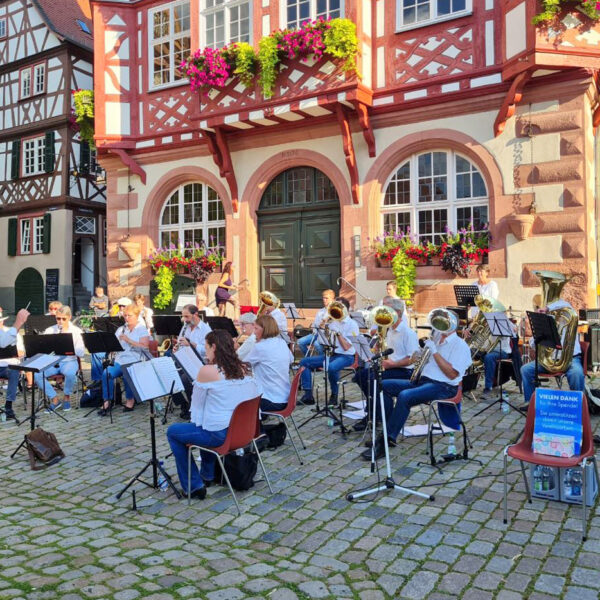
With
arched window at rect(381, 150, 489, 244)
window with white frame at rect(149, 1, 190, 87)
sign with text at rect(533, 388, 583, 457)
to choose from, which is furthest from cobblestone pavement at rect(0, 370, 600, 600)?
window with white frame at rect(149, 1, 190, 87)

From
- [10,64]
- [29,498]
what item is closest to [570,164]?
[29,498]

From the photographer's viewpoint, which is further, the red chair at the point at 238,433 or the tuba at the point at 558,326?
the tuba at the point at 558,326

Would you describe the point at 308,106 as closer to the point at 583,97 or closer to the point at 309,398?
the point at 583,97

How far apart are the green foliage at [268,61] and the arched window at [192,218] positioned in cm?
357

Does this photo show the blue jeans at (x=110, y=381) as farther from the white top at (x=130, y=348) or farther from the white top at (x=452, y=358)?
the white top at (x=452, y=358)

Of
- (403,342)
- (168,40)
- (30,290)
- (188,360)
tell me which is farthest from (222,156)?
(30,290)

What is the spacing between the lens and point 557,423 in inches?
184

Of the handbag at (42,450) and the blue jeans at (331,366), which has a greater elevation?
the blue jeans at (331,366)

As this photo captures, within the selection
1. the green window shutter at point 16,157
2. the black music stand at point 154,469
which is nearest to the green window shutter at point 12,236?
the green window shutter at point 16,157

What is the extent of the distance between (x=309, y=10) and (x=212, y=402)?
35.5 feet

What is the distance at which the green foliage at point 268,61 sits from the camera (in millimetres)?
12719

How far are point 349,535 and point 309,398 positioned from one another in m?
4.46

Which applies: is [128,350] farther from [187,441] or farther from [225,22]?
[225,22]

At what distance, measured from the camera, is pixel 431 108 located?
40.3 ft
